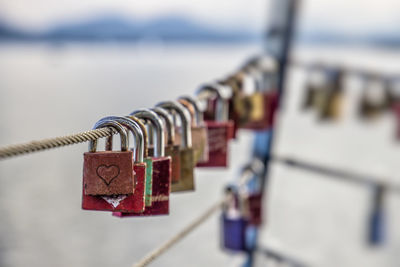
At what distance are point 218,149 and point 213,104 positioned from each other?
0.11 metres

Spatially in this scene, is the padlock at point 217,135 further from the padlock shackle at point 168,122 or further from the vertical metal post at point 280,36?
the vertical metal post at point 280,36

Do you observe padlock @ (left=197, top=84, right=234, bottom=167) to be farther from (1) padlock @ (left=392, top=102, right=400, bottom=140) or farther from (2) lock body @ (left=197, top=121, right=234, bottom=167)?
(1) padlock @ (left=392, top=102, right=400, bottom=140)

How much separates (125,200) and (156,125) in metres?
0.11

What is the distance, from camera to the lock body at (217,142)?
0.90 m

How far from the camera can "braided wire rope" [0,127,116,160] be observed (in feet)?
1.38

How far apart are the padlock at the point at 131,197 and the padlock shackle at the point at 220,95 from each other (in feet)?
0.81

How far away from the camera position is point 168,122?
0.69 metres

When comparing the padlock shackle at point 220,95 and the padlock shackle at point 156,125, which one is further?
the padlock shackle at point 220,95

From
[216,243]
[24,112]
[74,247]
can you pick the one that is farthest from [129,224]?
[24,112]

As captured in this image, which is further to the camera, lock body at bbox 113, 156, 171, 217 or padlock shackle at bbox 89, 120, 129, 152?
lock body at bbox 113, 156, 171, 217

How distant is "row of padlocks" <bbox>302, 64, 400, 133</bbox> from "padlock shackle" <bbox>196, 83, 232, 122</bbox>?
0.56m

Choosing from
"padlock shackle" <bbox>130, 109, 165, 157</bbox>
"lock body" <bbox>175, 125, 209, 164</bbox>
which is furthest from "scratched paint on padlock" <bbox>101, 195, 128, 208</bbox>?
"lock body" <bbox>175, 125, 209, 164</bbox>

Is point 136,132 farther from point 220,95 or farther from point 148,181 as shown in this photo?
point 220,95

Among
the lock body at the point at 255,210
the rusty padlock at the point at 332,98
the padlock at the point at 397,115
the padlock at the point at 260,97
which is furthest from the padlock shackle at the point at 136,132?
the padlock at the point at 397,115
